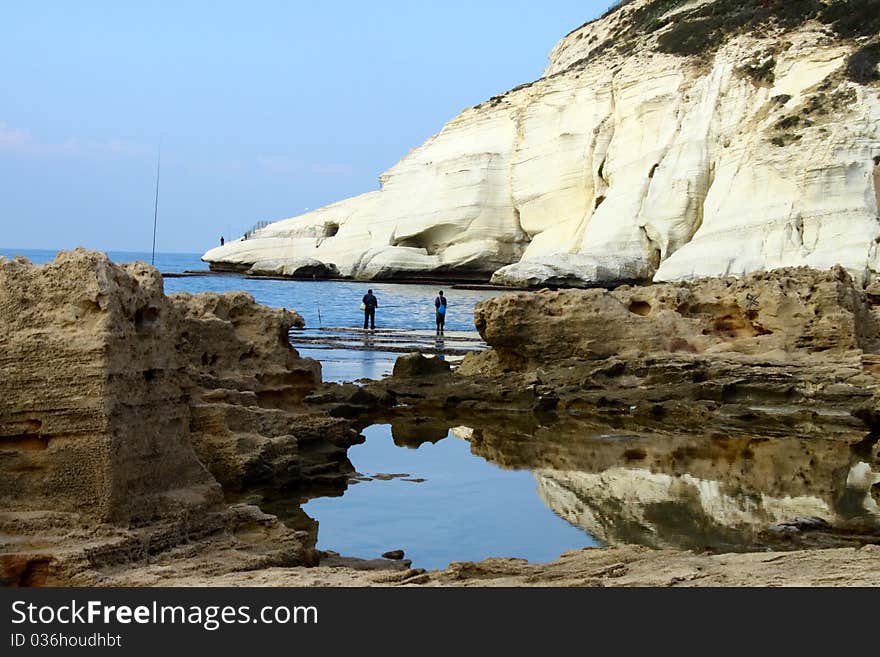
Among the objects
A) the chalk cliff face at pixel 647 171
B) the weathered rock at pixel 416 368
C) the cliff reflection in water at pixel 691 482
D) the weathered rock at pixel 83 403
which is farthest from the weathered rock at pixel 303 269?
the weathered rock at pixel 83 403

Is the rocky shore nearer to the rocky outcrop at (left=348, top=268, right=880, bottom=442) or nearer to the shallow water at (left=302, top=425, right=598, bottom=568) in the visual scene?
the rocky outcrop at (left=348, top=268, right=880, bottom=442)

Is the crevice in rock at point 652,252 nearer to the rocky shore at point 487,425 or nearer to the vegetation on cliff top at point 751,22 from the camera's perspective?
the vegetation on cliff top at point 751,22

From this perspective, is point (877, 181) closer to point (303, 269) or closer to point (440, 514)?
point (440, 514)

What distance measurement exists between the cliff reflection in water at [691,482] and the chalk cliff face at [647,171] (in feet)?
75.0

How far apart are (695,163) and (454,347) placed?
2221cm

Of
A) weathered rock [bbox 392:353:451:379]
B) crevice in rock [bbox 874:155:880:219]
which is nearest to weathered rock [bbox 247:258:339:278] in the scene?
crevice in rock [bbox 874:155:880:219]

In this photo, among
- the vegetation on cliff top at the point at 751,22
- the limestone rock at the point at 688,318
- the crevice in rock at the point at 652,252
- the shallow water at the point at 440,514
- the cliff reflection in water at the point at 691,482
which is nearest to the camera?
the shallow water at the point at 440,514

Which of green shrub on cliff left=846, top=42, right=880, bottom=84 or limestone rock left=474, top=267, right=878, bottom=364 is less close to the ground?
green shrub on cliff left=846, top=42, right=880, bottom=84

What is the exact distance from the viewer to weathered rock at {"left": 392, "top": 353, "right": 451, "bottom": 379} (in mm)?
16719

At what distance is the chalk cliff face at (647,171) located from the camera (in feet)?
122

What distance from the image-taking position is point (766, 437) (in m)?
13.3

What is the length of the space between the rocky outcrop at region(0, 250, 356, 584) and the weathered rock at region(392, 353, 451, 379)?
905 cm
